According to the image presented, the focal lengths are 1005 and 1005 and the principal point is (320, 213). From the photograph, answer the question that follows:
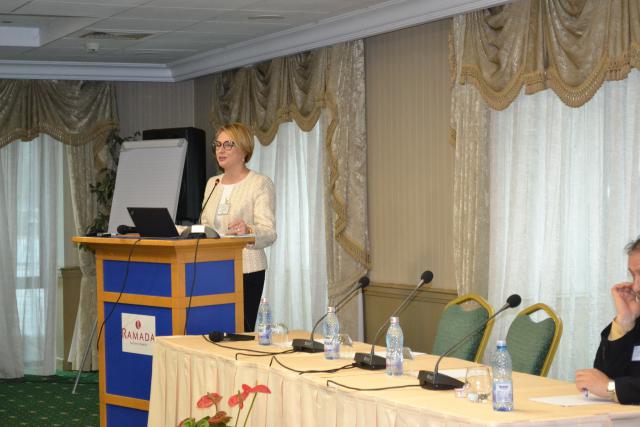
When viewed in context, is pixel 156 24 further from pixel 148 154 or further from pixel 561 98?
pixel 561 98

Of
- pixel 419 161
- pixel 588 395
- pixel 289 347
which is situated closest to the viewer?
pixel 588 395

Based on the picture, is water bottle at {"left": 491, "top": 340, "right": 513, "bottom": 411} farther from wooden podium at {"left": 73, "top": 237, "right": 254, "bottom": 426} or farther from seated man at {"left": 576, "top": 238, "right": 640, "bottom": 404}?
wooden podium at {"left": 73, "top": 237, "right": 254, "bottom": 426}

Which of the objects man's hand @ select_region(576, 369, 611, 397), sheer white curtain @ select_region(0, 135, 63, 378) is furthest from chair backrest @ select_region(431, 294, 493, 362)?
sheer white curtain @ select_region(0, 135, 63, 378)

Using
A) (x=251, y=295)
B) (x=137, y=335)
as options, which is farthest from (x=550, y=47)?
(x=137, y=335)

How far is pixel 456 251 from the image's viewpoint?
22.3ft

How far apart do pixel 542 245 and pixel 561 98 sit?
3.17 feet

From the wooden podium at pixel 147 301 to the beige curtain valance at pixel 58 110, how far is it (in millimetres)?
4250

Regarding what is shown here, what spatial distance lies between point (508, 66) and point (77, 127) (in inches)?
194

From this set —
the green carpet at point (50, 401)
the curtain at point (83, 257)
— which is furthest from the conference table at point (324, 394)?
the curtain at point (83, 257)

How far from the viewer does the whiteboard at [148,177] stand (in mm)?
8516

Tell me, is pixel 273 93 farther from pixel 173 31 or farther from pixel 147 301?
pixel 147 301

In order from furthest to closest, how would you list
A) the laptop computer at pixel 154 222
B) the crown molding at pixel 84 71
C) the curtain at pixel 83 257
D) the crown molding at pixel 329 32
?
1. the curtain at pixel 83 257
2. the crown molding at pixel 84 71
3. the crown molding at pixel 329 32
4. the laptop computer at pixel 154 222

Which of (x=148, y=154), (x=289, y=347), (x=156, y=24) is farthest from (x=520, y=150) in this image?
(x=148, y=154)

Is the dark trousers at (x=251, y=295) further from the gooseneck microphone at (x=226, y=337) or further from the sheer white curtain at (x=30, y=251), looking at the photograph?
the sheer white curtain at (x=30, y=251)
